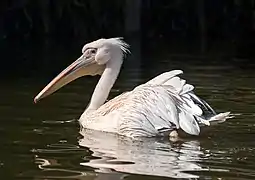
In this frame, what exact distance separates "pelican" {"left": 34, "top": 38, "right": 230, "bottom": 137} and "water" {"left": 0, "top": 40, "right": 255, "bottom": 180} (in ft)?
0.46

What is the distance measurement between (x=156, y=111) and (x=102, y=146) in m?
0.70

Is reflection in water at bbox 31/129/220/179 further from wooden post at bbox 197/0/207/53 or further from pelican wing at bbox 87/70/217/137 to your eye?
wooden post at bbox 197/0/207/53

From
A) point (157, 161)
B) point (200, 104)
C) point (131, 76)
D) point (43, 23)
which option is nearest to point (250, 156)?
point (157, 161)

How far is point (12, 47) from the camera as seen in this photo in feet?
67.4

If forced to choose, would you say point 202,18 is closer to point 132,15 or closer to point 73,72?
point 132,15

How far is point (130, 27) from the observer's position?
24516 millimetres

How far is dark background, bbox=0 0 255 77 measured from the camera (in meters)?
20.0

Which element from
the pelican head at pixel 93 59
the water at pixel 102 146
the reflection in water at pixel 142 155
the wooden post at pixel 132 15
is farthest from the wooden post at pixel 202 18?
the reflection in water at pixel 142 155

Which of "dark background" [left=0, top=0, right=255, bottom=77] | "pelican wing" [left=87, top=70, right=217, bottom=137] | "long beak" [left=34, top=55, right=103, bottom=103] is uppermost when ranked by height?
"long beak" [left=34, top=55, right=103, bottom=103]

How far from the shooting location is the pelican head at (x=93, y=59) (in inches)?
385

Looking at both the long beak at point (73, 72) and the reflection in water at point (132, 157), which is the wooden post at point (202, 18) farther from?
the reflection in water at point (132, 157)

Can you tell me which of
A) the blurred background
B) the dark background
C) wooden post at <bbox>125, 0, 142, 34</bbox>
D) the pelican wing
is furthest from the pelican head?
wooden post at <bbox>125, 0, 142, 34</bbox>

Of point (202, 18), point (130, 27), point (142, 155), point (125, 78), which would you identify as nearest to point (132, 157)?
point (142, 155)

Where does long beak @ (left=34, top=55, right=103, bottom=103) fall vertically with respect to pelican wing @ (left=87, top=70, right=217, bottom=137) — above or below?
above
